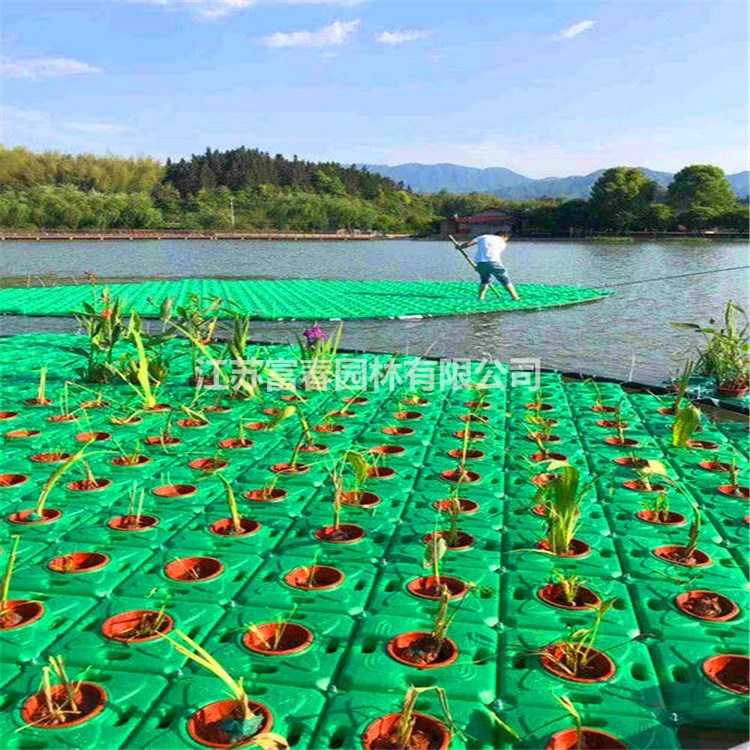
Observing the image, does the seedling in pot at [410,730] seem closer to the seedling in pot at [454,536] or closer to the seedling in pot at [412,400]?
the seedling in pot at [454,536]

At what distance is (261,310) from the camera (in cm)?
1106

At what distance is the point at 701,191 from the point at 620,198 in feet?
20.0

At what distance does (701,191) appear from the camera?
175 ft

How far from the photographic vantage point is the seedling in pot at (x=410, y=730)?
5.90 ft

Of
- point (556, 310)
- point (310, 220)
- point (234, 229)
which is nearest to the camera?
point (556, 310)

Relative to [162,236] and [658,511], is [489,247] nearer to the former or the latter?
[658,511]

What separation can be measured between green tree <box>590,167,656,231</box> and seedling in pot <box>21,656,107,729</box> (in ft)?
181

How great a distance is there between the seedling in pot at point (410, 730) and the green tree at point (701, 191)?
55.8m

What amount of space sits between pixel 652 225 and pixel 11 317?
162 ft

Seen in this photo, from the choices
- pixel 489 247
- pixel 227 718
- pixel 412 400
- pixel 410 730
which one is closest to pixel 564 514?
pixel 410 730

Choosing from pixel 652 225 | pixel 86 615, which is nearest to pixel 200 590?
pixel 86 615

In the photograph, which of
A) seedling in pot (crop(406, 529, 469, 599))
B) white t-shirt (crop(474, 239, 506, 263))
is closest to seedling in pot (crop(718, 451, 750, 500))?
seedling in pot (crop(406, 529, 469, 599))

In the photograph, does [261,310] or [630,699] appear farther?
[261,310]

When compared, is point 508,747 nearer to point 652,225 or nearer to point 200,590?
point 200,590
